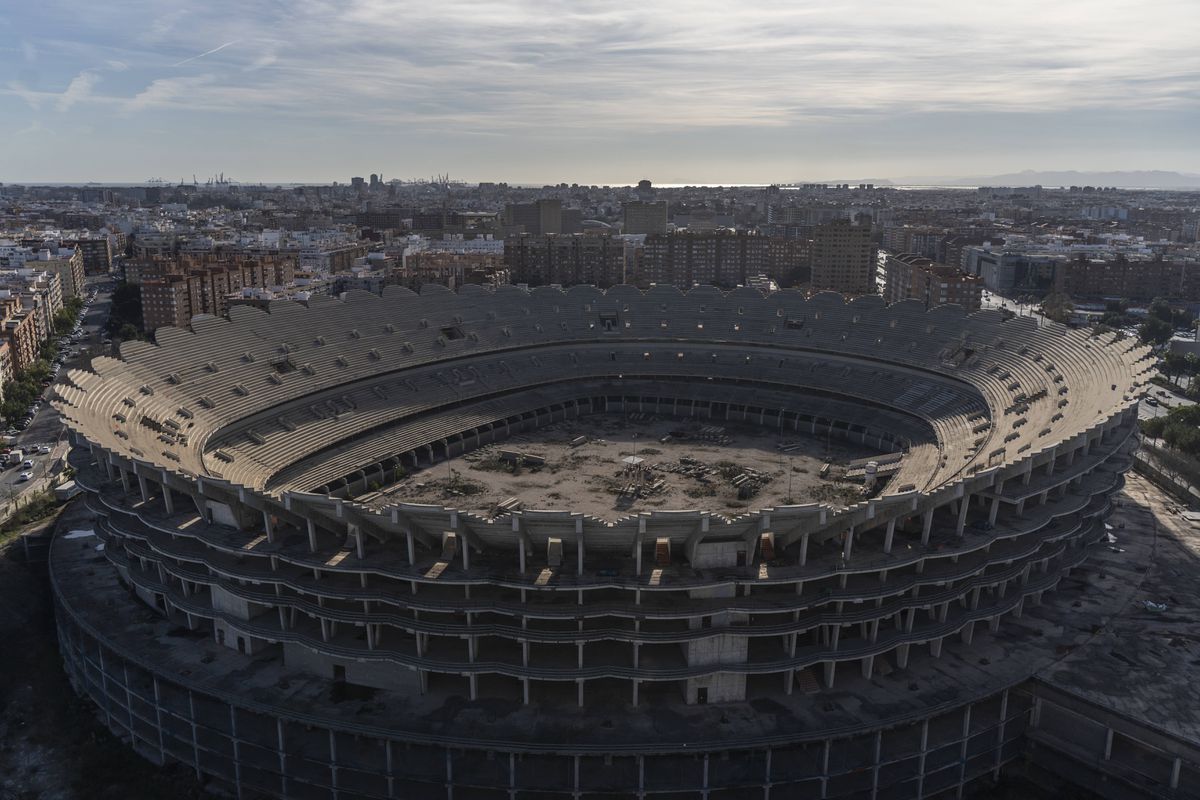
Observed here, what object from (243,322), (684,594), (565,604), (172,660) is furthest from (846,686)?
(243,322)

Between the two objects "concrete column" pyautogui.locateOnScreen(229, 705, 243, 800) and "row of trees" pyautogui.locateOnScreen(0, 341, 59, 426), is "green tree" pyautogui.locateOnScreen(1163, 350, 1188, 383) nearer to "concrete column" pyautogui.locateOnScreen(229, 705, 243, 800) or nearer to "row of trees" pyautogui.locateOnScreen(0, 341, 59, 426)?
"concrete column" pyautogui.locateOnScreen(229, 705, 243, 800)

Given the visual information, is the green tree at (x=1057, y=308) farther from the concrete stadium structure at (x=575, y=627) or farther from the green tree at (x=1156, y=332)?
the concrete stadium structure at (x=575, y=627)

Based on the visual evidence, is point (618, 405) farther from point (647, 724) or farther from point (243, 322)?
point (647, 724)

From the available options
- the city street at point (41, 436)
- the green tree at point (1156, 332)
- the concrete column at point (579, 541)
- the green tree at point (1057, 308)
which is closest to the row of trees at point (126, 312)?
the city street at point (41, 436)

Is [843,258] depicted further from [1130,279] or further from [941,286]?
[1130,279]

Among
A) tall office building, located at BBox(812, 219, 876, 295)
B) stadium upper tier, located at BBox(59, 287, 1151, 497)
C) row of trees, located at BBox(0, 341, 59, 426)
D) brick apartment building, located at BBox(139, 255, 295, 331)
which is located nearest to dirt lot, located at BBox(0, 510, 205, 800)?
stadium upper tier, located at BBox(59, 287, 1151, 497)

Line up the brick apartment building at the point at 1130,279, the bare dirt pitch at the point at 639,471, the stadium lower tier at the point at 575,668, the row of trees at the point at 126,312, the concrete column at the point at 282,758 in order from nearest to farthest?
1. the stadium lower tier at the point at 575,668
2. the concrete column at the point at 282,758
3. the bare dirt pitch at the point at 639,471
4. the row of trees at the point at 126,312
5. the brick apartment building at the point at 1130,279
